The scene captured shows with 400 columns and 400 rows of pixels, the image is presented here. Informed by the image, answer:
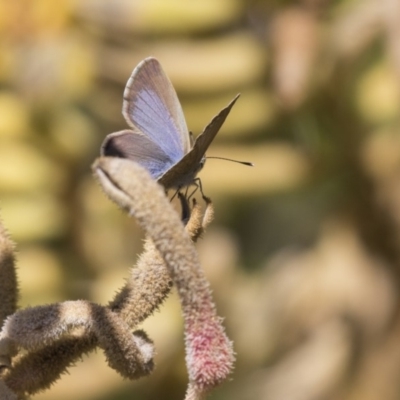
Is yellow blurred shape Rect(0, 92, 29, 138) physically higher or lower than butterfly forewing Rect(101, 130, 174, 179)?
lower

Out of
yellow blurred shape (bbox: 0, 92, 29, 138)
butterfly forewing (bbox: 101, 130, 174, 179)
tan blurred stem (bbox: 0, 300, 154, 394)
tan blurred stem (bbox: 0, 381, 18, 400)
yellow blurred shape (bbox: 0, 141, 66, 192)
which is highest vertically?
butterfly forewing (bbox: 101, 130, 174, 179)

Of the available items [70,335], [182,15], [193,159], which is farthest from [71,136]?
[70,335]

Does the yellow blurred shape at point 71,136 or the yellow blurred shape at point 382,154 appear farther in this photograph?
the yellow blurred shape at point 71,136

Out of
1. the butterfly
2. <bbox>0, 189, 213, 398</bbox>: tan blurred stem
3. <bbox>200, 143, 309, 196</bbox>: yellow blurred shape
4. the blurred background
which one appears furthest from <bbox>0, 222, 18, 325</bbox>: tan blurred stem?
<bbox>200, 143, 309, 196</bbox>: yellow blurred shape

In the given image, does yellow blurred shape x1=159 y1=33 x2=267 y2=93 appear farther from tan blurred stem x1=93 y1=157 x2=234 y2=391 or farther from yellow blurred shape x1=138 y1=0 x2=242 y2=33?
tan blurred stem x1=93 y1=157 x2=234 y2=391

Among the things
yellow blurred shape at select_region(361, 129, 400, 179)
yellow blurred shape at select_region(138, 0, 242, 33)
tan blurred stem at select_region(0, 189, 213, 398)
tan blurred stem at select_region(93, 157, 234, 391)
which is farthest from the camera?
yellow blurred shape at select_region(138, 0, 242, 33)

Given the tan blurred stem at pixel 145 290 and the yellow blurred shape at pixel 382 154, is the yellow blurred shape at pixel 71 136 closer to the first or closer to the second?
the yellow blurred shape at pixel 382 154

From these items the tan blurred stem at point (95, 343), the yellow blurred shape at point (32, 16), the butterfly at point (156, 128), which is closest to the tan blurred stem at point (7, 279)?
the tan blurred stem at point (95, 343)

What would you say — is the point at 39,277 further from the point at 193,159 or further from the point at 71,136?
the point at 193,159
